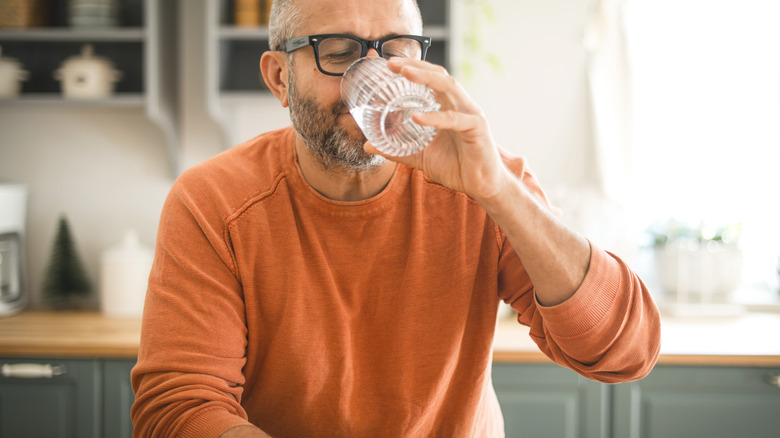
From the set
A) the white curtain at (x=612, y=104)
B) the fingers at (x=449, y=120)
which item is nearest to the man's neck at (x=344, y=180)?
the fingers at (x=449, y=120)

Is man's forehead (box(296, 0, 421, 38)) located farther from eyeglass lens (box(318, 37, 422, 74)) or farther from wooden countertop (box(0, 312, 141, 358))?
wooden countertop (box(0, 312, 141, 358))

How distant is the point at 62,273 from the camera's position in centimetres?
236

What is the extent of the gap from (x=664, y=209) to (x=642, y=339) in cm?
180

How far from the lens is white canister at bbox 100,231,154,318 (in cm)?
220

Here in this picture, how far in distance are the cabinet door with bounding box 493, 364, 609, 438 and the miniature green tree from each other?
1647 millimetres

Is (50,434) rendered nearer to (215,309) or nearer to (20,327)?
(20,327)

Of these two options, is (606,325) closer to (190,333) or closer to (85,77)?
(190,333)

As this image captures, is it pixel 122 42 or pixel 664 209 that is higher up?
pixel 122 42

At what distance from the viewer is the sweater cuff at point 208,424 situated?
2.85 ft

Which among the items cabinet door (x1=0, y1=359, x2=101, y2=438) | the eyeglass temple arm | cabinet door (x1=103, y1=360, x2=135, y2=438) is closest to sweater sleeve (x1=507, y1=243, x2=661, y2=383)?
the eyeglass temple arm

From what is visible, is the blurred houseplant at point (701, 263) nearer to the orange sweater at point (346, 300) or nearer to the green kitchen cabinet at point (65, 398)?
the orange sweater at point (346, 300)

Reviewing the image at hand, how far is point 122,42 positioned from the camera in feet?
7.75

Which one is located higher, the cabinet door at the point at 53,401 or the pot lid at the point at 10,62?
the pot lid at the point at 10,62

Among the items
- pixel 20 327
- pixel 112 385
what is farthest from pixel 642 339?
pixel 20 327
